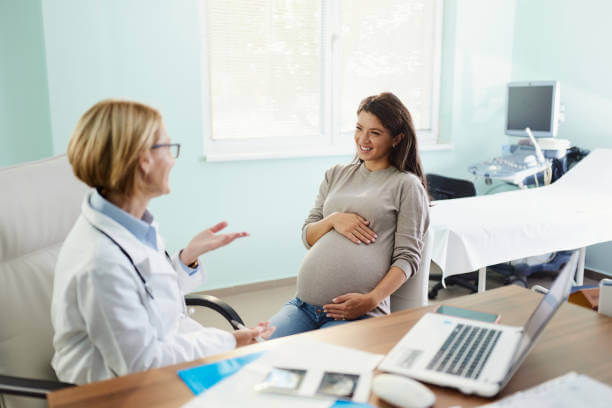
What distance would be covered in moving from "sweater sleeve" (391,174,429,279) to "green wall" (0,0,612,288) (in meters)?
1.75

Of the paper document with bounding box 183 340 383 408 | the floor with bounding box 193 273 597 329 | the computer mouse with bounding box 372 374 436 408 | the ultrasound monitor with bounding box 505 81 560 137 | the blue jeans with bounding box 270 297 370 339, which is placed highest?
the ultrasound monitor with bounding box 505 81 560 137

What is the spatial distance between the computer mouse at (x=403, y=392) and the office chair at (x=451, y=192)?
2389 millimetres

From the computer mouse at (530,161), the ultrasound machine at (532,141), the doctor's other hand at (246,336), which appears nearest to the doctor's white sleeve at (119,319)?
the doctor's other hand at (246,336)

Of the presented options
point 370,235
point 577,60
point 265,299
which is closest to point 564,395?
point 370,235

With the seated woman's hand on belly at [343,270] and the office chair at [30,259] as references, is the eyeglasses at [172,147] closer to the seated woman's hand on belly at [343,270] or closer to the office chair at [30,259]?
the office chair at [30,259]

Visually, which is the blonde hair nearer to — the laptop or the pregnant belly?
→ the laptop

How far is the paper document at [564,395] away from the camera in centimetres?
90

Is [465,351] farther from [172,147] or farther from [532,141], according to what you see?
[532,141]

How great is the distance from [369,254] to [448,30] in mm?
2818

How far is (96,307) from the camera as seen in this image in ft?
3.43

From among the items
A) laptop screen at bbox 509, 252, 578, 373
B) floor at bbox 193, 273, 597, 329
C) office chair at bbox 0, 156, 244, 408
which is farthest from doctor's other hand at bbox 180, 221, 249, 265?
floor at bbox 193, 273, 597, 329

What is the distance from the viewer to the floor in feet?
10.1

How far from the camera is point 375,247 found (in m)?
1.76

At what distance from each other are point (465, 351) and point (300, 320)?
76 cm
